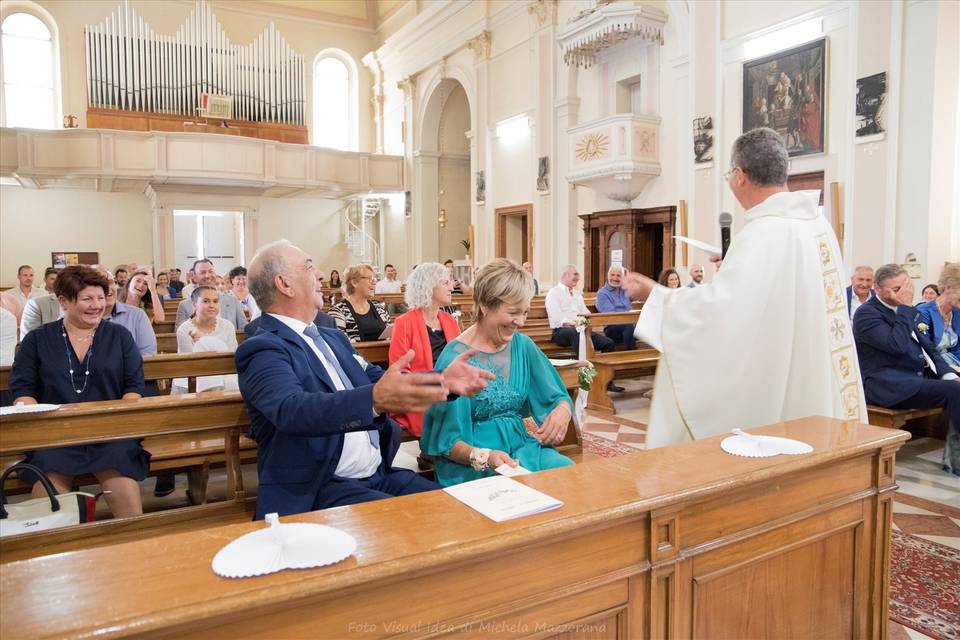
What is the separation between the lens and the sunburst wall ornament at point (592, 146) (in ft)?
36.3

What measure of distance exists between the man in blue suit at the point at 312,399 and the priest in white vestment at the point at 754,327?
77 centimetres

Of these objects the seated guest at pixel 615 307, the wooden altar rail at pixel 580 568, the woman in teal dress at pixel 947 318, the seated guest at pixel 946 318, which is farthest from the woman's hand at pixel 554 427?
the seated guest at pixel 615 307

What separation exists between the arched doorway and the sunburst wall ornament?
6192 mm

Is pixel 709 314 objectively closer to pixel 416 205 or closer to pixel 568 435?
pixel 568 435

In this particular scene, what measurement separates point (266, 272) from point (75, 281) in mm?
1518

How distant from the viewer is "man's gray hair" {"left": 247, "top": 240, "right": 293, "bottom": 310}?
2291mm

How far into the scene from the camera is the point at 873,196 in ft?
25.7

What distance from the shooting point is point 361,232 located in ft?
64.3

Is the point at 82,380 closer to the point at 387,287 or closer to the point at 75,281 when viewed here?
the point at 75,281

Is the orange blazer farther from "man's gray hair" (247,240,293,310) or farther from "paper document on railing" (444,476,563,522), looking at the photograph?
"paper document on railing" (444,476,563,522)

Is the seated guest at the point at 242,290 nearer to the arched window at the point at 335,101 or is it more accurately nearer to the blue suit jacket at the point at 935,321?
the blue suit jacket at the point at 935,321

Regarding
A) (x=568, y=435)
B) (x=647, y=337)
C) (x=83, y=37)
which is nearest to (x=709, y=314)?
(x=647, y=337)

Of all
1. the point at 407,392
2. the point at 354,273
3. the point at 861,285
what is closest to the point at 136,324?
the point at 354,273

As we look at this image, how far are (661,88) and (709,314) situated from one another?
9.68m
